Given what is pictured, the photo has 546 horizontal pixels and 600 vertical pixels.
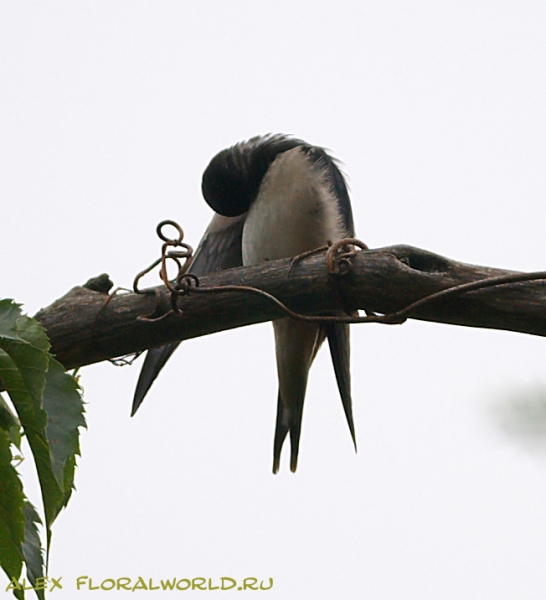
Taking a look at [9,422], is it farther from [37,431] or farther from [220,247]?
[220,247]

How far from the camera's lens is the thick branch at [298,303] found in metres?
1.78

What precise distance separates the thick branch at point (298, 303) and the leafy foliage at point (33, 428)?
2.03 ft

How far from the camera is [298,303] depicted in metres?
1.93

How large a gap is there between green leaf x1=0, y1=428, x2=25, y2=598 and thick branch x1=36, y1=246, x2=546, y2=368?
2.70 ft

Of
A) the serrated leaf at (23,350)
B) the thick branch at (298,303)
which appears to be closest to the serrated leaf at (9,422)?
the serrated leaf at (23,350)

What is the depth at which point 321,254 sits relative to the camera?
2010 millimetres

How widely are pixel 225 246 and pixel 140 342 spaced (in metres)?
1.66

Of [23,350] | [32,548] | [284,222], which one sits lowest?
[32,548]

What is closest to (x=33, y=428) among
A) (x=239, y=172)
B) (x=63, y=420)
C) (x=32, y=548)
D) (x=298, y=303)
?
(x=63, y=420)

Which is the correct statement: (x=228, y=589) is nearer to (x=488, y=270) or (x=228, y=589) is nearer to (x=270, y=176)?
(x=488, y=270)

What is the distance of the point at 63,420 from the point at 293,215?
2131mm

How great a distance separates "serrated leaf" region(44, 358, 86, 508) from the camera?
1234 millimetres

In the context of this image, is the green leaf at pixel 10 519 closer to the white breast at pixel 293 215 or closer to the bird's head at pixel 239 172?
the white breast at pixel 293 215

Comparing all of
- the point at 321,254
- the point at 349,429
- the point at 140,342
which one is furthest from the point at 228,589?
the point at 349,429
